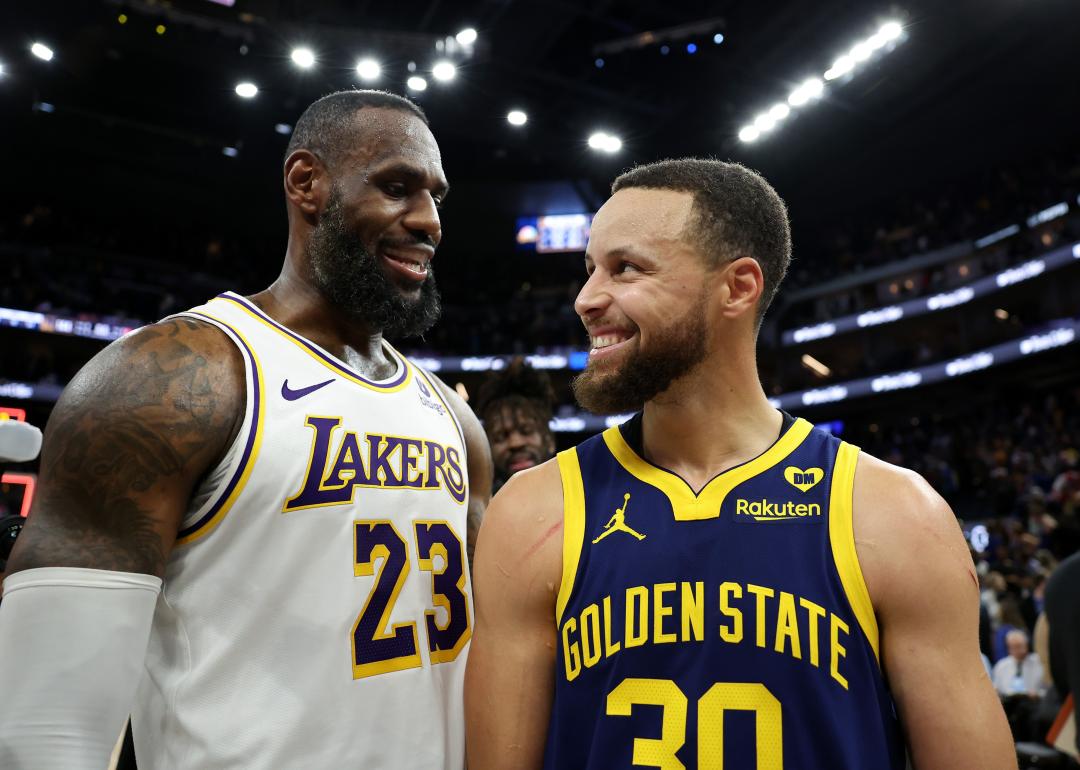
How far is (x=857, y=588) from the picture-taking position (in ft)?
5.16

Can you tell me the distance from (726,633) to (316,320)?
1.26 metres

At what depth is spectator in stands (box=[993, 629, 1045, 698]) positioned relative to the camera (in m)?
6.86

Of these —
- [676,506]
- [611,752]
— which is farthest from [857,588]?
[611,752]

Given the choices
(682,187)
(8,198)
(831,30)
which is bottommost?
(682,187)

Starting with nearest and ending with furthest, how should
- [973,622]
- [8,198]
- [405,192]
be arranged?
[973,622] < [405,192] < [8,198]

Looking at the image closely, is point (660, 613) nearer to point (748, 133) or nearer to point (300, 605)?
point (300, 605)

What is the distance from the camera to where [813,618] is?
61.6 inches

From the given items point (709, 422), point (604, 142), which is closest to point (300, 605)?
point (709, 422)

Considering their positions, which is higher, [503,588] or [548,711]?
[503,588]

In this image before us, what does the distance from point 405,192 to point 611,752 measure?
144 centimetres

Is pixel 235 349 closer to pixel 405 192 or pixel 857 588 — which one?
pixel 405 192

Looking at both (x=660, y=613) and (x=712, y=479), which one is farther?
(x=712, y=479)

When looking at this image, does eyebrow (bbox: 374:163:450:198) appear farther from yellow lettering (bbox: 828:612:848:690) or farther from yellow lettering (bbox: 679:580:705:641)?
yellow lettering (bbox: 828:612:848:690)

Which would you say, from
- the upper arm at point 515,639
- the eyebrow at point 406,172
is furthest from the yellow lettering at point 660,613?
the eyebrow at point 406,172
